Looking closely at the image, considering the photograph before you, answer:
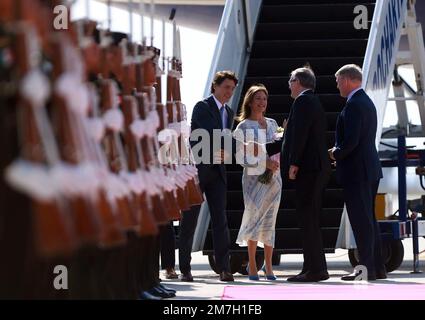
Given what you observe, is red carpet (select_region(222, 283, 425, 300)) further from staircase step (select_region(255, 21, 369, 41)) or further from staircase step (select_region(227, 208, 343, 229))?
staircase step (select_region(255, 21, 369, 41))

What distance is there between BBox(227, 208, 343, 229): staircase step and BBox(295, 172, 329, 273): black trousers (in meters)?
1.63

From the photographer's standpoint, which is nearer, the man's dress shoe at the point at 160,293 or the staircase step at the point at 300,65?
the man's dress shoe at the point at 160,293

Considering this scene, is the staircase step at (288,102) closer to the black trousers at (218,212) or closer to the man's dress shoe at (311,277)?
the black trousers at (218,212)

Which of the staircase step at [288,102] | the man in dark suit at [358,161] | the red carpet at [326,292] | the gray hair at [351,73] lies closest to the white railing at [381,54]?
the staircase step at [288,102]

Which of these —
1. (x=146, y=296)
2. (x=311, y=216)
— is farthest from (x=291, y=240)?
(x=146, y=296)

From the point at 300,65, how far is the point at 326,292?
5.44 metres

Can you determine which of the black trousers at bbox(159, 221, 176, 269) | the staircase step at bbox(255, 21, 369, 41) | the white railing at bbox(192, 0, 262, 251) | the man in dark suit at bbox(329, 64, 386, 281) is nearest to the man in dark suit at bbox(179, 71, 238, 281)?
the black trousers at bbox(159, 221, 176, 269)

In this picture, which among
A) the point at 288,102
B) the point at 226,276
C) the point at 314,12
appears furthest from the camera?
the point at 314,12

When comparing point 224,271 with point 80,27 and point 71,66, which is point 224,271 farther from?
point 71,66

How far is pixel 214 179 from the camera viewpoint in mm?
11688

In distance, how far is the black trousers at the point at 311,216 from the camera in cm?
1143

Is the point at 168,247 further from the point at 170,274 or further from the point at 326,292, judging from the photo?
the point at 326,292

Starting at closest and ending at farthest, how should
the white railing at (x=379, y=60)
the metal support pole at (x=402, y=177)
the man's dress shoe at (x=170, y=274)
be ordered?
the man's dress shoe at (x=170, y=274) < the white railing at (x=379, y=60) < the metal support pole at (x=402, y=177)

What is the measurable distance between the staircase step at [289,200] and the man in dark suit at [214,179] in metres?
1.57
